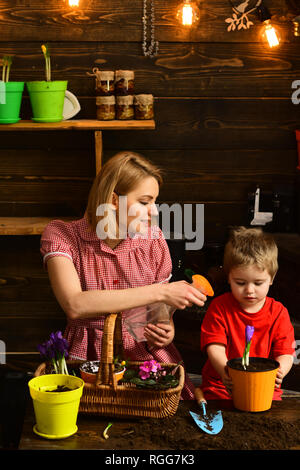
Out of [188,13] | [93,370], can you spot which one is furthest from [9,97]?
[93,370]

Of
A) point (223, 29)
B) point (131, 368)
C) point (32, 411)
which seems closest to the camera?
point (32, 411)

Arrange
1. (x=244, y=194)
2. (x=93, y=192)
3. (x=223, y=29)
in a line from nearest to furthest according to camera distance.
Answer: (x=93, y=192), (x=223, y=29), (x=244, y=194)

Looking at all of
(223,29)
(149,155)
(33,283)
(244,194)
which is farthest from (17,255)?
(223,29)

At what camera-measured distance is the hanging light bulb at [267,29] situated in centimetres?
300

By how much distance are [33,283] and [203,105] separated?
48.9 inches

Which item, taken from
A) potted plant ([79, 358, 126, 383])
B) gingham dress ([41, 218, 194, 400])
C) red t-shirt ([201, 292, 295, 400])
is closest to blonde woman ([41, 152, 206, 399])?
gingham dress ([41, 218, 194, 400])

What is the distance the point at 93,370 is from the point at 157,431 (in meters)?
0.22

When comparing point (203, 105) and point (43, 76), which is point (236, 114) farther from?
point (43, 76)

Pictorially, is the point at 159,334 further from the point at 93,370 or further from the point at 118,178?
the point at 118,178

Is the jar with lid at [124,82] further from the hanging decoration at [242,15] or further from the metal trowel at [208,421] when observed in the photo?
the metal trowel at [208,421]

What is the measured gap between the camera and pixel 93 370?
158 centimetres

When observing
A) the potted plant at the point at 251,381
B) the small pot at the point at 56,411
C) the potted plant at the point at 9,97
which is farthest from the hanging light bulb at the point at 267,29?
the small pot at the point at 56,411

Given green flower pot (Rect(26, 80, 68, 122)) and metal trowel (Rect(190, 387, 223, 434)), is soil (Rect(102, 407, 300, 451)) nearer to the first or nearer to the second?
metal trowel (Rect(190, 387, 223, 434))

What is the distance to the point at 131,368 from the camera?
1.67 m
